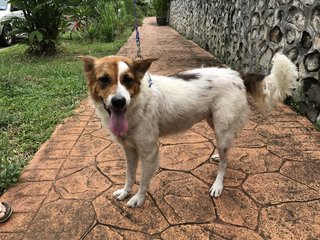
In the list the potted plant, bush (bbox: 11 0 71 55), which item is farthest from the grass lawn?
the potted plant

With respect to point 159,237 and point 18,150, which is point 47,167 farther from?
point 159,237

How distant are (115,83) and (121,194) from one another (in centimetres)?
122

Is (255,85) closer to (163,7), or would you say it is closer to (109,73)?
(109,73)

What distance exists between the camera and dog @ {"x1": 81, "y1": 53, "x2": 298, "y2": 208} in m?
2.56

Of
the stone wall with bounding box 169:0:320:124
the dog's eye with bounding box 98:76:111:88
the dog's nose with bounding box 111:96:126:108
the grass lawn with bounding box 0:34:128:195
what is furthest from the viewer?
the stone wall with bounding box 169:0:320:124

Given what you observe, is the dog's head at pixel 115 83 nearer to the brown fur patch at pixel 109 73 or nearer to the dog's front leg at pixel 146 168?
the brown fur patch at pixel 109 73

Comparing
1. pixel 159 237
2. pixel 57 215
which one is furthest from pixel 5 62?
pixel 159 237

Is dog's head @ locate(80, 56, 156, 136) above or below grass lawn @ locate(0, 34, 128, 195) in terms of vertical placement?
above

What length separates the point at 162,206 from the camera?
2.97m

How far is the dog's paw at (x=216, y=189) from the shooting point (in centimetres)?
311

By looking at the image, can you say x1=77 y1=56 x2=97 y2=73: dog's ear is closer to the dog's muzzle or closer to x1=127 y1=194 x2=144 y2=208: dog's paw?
the dog's muzzle

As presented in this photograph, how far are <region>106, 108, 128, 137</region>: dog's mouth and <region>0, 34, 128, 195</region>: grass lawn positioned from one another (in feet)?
5.13

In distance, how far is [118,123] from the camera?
257 centimetres

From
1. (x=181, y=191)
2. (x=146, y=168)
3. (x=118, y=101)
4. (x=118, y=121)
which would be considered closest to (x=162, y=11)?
(x=181, y=191)
